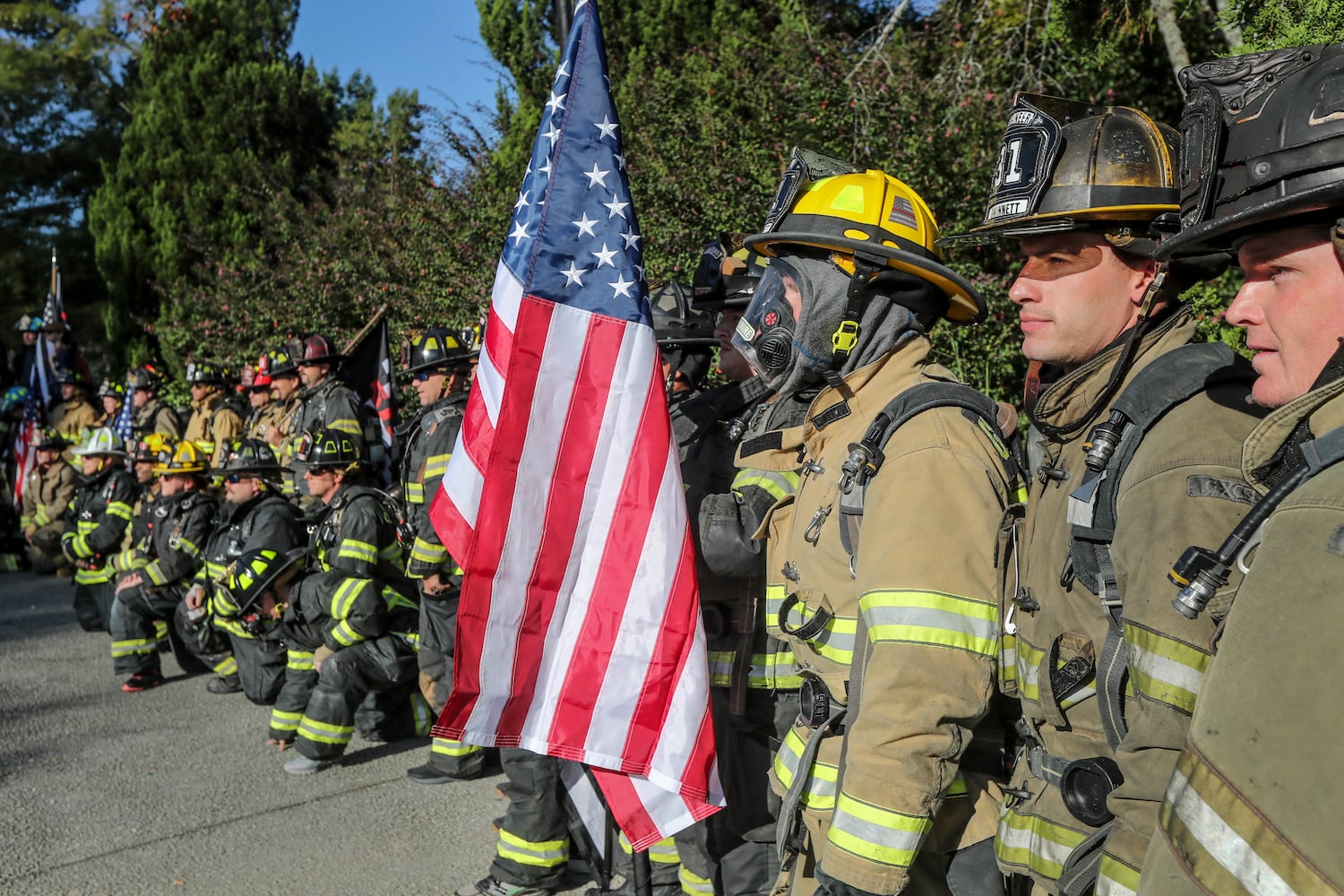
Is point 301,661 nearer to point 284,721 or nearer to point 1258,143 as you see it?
point 284,721

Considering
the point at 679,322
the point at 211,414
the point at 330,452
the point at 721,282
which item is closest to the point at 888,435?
the point at 721,282

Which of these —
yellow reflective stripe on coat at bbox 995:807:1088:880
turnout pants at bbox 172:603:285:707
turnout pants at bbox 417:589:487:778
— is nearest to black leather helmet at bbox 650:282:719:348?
turnout pants at bbox 417:589:487:778

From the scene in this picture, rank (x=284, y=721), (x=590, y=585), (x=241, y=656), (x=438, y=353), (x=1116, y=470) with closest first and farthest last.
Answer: (x=1116, y=470), (x=590, y=585), (x=284, y=721), (x=438, y=353), (x=241, y=656)

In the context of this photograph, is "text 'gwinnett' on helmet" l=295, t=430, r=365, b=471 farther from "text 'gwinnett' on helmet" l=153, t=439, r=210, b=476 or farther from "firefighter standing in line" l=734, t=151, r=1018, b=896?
"firefighter standing in line" l=734, t=151, r=1018, b=896

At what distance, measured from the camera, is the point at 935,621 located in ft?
6.86

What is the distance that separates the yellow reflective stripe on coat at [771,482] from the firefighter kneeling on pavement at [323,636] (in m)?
3.45

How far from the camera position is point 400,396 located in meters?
11.4

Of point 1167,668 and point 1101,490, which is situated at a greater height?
point 1101,490

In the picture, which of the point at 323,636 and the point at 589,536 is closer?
the point at 589,536

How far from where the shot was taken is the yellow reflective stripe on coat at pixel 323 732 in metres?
6.00

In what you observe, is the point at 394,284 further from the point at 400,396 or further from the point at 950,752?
the point at 950,752

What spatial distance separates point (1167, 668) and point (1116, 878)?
1.21 ft

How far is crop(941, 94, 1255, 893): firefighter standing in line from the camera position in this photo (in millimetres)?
1657

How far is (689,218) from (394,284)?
17.5 feet
